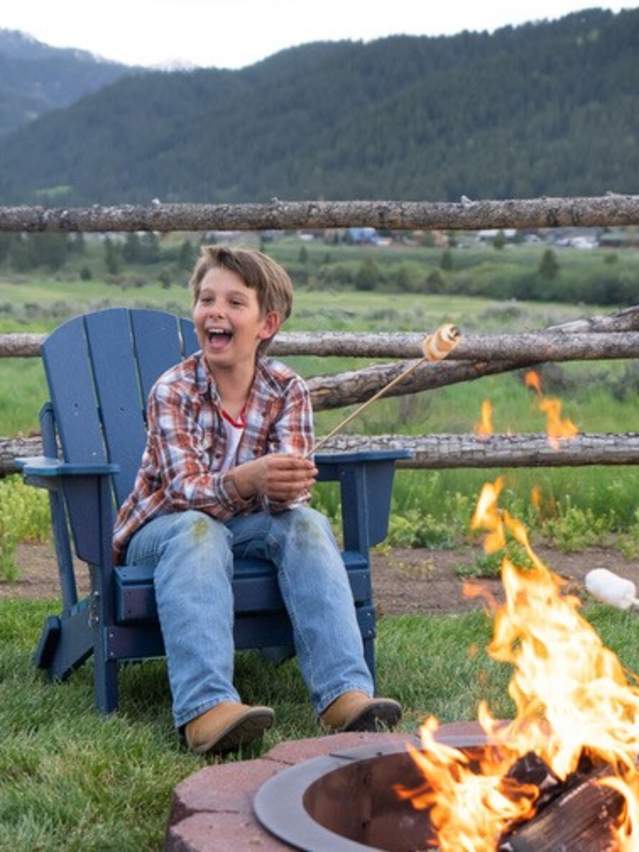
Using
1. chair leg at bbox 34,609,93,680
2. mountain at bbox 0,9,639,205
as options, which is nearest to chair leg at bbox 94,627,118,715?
chair leg at bbox 34,609,93,680

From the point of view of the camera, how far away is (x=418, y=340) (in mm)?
5879

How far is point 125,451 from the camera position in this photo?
452cm

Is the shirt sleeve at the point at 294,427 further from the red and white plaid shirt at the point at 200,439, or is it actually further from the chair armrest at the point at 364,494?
the chair armrest at the point at 364,494

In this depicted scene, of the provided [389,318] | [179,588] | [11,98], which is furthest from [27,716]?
[11,98]

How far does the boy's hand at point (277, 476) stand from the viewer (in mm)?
3650

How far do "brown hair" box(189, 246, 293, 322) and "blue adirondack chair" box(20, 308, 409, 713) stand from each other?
47 centimetres

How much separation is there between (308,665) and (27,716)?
69cm

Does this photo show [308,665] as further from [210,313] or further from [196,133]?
[196,133]

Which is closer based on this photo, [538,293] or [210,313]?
[210,313]

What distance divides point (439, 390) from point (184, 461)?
8.69 meters

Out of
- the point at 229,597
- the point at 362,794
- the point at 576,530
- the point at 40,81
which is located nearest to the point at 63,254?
the point at 576,530

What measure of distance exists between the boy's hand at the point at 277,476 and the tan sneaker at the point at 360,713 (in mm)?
493

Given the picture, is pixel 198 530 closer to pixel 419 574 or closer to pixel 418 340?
pixel 419 574

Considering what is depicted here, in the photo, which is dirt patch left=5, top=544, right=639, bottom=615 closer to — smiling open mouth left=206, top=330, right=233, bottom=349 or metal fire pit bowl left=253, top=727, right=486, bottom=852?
smiling open mouth left=206, top=330, right=233, bottom=349
